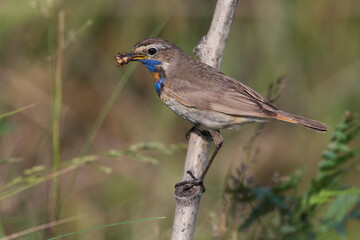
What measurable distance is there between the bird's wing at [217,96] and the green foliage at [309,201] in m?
0.54

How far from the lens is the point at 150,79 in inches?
277

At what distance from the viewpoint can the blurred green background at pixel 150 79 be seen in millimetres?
6324

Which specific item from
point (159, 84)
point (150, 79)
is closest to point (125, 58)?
point (159, 84)

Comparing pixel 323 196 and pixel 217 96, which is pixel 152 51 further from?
pixel 323 196

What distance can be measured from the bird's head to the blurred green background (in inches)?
69.6

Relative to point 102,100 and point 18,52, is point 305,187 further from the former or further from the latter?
point 18,52

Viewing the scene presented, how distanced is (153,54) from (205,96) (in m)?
0.55

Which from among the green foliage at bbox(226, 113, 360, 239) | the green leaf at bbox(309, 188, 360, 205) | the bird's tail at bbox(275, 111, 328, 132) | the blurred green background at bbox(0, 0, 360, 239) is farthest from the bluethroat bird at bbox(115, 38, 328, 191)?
the blurred green background at bbox(0, 0, 360, 239)

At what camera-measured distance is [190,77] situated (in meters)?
4.37

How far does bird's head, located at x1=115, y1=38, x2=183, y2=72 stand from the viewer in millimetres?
4277

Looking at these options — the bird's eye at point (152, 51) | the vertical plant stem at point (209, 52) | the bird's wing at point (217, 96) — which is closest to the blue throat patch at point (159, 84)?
the bird's wing at point (217, 96)

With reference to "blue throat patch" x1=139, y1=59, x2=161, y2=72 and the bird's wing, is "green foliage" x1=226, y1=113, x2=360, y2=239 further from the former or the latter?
"blue throat patch" x1=139, y1=59, x2=161, y2=72

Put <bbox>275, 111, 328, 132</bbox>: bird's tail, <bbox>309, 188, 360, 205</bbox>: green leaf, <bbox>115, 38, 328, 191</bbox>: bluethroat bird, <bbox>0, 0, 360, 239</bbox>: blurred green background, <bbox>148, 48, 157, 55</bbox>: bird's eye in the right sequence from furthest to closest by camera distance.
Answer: <bbox>0, 0, 360, 239</bbox>: blurred green background
<bbox>148, 48, 157, 55</bbox>: bird's eye
<bbox>115, 38, 328, 191</bbox>: bluethroat bird
<bbox>275, 111, 328, 132</bbox>: bird's tail
<bbox>309, 188, 360, 205</bbox>: green leaf

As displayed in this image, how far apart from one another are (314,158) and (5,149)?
3.54 meters
